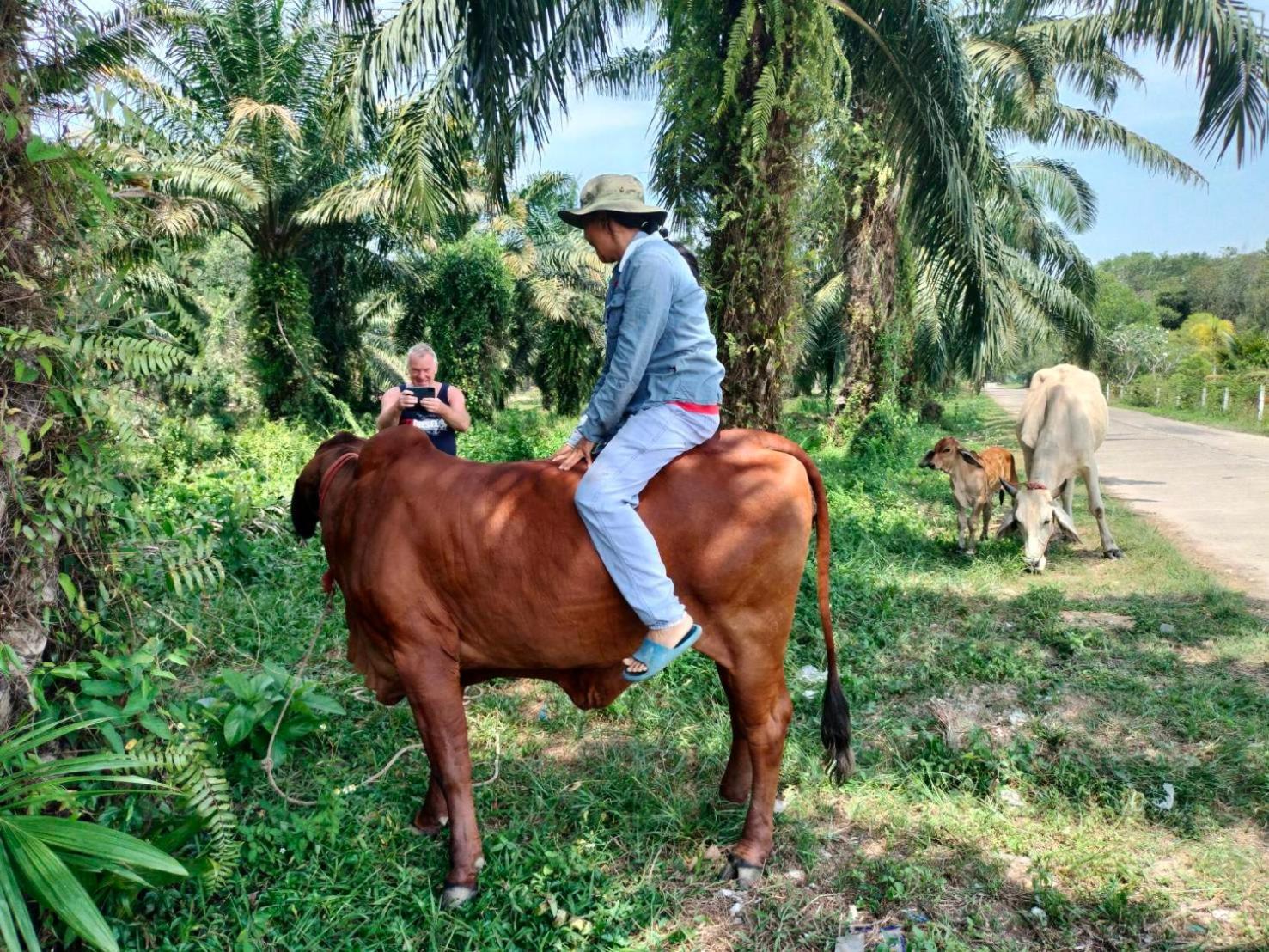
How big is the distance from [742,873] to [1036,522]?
5458 mm

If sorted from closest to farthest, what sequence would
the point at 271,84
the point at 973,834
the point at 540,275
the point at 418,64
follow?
1. the point at 973,834
2. the point at 418,64
3. the point at 271,84
4. the point at 540,275

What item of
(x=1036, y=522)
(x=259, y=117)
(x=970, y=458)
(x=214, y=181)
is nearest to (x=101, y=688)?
(x=1036, y=522)

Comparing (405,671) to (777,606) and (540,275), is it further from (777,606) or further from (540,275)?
(540,275)

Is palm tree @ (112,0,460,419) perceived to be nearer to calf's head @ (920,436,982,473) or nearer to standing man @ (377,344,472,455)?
standing man @ (377,344,472,455)

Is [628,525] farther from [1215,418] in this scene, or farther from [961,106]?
[1215,418]

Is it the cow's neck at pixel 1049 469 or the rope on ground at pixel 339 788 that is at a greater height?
the cow's neck at pixel 1049 469

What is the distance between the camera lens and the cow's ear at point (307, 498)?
3609 mm

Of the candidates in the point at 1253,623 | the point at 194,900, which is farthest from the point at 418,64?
the point at 1253,623

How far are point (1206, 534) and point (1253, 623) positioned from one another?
3.29m

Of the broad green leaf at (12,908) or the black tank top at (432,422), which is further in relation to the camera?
the black tank top at (432,422)

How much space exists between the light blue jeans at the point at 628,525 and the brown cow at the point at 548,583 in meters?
0.10

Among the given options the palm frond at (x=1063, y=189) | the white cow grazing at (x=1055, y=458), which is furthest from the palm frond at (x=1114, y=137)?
the white cow grazing at (x=1055, y=458)

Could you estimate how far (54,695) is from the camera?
305 centimetres

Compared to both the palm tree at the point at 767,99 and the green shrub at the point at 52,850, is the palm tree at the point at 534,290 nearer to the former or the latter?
the palm tree at the point at 767,99
